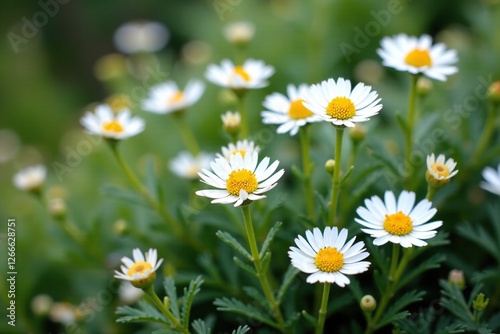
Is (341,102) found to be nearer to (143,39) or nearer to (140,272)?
(140,272)

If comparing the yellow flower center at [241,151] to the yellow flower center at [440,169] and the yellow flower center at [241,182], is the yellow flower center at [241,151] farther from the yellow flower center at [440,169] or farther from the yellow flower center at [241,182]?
the yellow flower center at [440,169]

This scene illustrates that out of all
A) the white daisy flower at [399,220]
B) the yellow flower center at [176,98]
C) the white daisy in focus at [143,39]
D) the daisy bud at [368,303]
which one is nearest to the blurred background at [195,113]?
the white daisy in focus at [143,39]

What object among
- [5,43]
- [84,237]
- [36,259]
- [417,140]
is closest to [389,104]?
[417,140]

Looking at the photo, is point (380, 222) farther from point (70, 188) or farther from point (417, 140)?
Answer: point (70, 188)

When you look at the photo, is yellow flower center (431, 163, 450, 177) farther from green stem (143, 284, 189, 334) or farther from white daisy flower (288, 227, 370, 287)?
green stem (143, 284, 189, 334)

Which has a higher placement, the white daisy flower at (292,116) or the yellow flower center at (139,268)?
the white daisy flower at (292,116)

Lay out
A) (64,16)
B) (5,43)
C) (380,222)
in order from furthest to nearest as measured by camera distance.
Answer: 1. (64,16)
2. (5,43)
3. (380,222)
